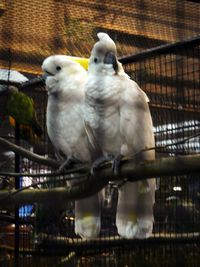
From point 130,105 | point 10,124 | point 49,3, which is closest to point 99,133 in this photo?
point 130,105

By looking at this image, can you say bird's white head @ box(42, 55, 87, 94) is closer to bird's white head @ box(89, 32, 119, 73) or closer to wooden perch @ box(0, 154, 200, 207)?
bird's white head @ box(89, 32, 119, 73)

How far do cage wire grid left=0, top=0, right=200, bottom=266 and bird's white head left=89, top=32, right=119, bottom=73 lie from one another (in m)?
0.02

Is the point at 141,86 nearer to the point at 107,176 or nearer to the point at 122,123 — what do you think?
the point at 122,123

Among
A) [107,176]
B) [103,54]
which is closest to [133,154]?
[107,176]

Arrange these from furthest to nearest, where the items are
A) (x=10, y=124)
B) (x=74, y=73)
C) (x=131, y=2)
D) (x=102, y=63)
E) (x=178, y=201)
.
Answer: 1. (x=10, y=124)
2. (x=178, y=201)
3. (x=74, y=73)
4. (x=102, y=63)
5. (x=131, y=2)

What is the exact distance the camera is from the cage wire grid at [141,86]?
84 cm

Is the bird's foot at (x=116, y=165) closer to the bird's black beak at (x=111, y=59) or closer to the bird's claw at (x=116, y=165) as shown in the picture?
the bird's claw at (x=116, y=165)

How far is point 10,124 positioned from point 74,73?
408 millimetres

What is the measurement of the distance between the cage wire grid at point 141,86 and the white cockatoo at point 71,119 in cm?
4

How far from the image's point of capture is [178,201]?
49.9 inches

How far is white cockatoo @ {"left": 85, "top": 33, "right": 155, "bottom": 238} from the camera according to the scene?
0.93 metres

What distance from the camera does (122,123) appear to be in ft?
3.25

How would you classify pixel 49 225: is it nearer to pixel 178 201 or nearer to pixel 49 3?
pixel 178 201

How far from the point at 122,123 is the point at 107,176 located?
0.56ft
